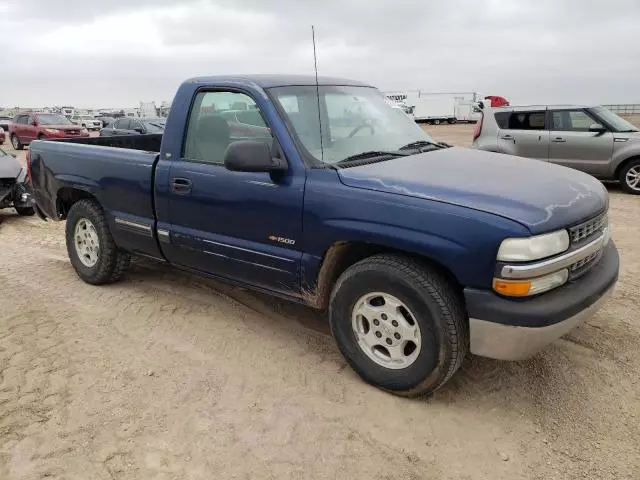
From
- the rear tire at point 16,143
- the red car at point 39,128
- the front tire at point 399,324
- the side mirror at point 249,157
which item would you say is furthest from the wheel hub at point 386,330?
the rear tire at point 16,143

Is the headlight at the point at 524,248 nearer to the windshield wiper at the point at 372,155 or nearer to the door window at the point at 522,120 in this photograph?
the windshield wiper at the point at 372,155

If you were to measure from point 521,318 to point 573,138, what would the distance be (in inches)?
338

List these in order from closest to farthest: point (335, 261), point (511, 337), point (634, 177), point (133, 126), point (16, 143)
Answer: point (511, 337) → point (335, 261) → point (634, 177) → point (133, 126) → point (16, 143)

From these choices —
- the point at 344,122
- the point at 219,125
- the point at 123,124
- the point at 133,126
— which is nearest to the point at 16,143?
the point at 123,124

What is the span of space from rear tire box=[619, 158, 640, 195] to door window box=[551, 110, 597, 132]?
3.27 feet

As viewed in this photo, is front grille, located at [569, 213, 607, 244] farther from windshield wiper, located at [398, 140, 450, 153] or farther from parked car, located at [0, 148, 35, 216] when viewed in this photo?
parked car, located at [0, 148, 35, 216]

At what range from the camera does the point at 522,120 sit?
417 inches

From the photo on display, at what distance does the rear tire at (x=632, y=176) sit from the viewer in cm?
970

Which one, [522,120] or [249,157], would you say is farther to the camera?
[522,120]

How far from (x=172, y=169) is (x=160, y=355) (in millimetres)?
1366

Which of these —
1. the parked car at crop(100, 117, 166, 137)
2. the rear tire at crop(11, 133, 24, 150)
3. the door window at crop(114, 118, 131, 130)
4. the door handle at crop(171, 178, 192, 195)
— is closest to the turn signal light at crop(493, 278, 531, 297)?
the door handle at crop(171, 178, 192, 195)

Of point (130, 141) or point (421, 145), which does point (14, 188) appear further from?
point (421, 145)

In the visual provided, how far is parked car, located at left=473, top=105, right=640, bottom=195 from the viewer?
9.76 meters

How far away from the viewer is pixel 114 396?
10.6 ft
